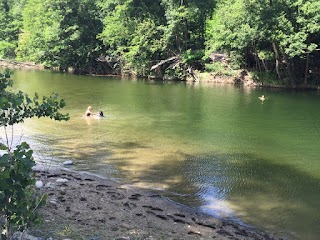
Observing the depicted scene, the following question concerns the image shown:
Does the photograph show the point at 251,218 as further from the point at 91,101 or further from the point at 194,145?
the point at 91,101

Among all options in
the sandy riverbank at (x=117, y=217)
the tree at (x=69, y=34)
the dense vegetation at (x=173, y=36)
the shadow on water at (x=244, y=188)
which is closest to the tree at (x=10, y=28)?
the dense vegetation at (x=173, y=36)

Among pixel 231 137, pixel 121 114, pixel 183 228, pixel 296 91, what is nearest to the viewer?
pixel 183 228

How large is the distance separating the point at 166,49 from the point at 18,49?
36.3 metres

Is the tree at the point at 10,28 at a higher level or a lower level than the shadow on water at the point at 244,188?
higher

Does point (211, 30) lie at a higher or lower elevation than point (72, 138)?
higher

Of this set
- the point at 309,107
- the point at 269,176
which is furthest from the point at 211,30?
the point at 269,176

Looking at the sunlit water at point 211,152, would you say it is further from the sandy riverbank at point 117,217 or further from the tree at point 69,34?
the tree at point 69,34

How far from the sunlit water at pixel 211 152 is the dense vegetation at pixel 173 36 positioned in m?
10.7

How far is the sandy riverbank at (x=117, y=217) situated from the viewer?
6.85m

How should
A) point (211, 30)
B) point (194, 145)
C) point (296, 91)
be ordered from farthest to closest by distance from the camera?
point (211, 30), point (296, 91), point (194, 145)

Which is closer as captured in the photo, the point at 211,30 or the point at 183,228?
the point at 183,228

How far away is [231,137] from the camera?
17.0 metres

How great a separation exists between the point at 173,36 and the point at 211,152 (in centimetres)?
3342

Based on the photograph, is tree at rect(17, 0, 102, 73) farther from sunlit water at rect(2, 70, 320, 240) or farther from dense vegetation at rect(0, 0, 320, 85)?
sunlit water at rect(2, 70, 320, 240)
